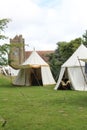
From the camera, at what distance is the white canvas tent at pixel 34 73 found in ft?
111

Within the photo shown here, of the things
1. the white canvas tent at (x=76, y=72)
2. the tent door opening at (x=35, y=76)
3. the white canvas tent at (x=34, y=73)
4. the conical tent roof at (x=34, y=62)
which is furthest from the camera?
the tent door opening at (x=35, y=76)

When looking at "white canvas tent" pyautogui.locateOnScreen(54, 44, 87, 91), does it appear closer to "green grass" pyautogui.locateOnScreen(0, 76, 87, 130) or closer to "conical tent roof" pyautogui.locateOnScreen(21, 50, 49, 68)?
"conical tent roof" pyautogui.locateOnScreen(21, 50, 49, 68)

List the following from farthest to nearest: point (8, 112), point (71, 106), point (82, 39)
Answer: point (82, 39) → point (71, 106) → point (8, 112)

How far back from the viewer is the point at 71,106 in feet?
49.3

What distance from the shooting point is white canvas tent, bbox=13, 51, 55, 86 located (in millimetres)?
33781

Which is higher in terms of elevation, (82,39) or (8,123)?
(82,39)

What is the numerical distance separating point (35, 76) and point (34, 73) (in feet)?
1.03

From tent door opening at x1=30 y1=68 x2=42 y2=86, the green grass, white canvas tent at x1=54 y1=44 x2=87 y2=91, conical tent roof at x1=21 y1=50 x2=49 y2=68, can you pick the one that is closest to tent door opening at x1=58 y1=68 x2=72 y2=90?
white canvas tent at x1=54 y1=44 x2=87 y2=91

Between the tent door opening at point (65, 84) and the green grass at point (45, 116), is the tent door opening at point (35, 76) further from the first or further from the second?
the green grass at point (45, 116)

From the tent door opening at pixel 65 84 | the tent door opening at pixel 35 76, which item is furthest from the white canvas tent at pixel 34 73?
the tent door opening at pixel 65 84

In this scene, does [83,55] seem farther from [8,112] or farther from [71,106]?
[8,112]

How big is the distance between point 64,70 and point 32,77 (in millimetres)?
7551

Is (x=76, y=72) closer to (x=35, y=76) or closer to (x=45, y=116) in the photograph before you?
(x=35, y=76)

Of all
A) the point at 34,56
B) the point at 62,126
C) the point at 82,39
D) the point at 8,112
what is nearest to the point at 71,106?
the point at 8,112
